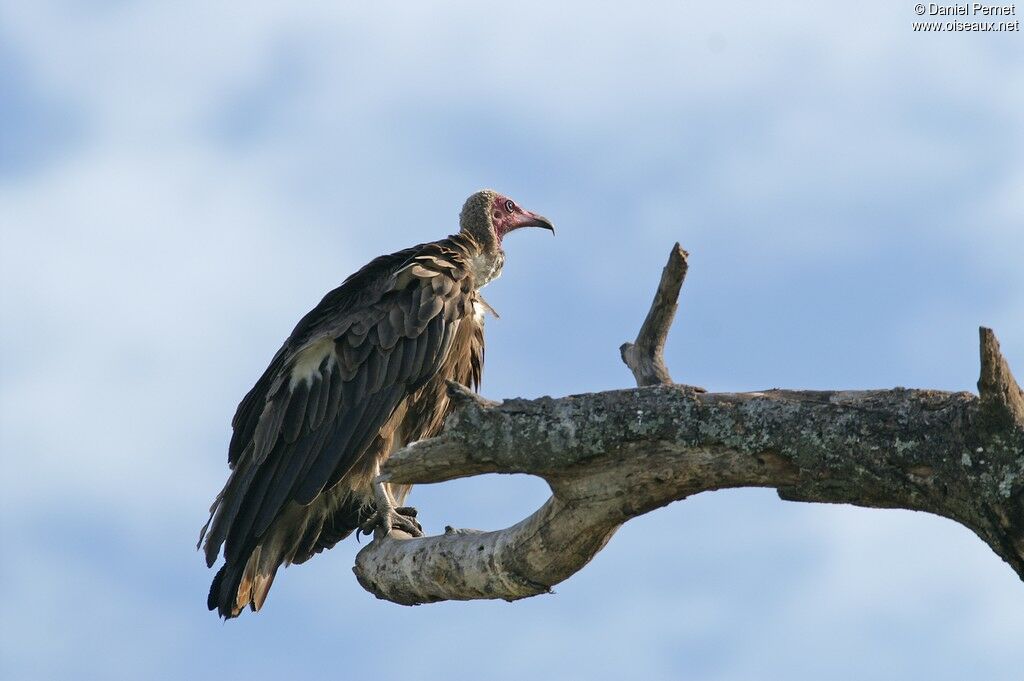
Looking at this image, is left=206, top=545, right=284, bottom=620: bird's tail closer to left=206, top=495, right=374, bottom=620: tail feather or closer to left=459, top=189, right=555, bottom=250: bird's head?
left=206, top=495, right=374, bottom=620: tail feather

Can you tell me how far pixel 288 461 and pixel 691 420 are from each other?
2947 millimetres

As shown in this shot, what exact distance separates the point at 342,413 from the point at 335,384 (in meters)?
0.16

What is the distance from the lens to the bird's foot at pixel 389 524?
6612mm

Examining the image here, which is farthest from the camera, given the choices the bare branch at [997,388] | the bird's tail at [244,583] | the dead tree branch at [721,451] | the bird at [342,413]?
the bird at [342,413]

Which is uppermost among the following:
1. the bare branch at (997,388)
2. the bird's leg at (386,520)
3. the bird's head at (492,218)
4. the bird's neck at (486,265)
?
the bird's head at (492,218)

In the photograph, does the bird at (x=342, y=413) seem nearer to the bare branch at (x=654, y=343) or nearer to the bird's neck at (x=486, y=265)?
the bird's neck at (x=486, y=265)

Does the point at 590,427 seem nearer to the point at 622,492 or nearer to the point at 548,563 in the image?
the point at 622,492

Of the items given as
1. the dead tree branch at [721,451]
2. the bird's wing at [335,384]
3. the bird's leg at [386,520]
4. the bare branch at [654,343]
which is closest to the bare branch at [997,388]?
the dead tree branch at [721,451]

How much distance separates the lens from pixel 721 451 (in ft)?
13.7

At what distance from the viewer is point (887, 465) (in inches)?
155

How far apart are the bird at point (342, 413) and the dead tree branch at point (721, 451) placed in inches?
72.7

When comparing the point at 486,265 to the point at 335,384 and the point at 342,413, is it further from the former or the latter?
the point at 342,413

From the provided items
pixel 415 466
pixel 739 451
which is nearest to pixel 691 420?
pixel 739 451

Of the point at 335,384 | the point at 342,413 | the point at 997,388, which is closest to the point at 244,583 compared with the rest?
the point at 342,413
